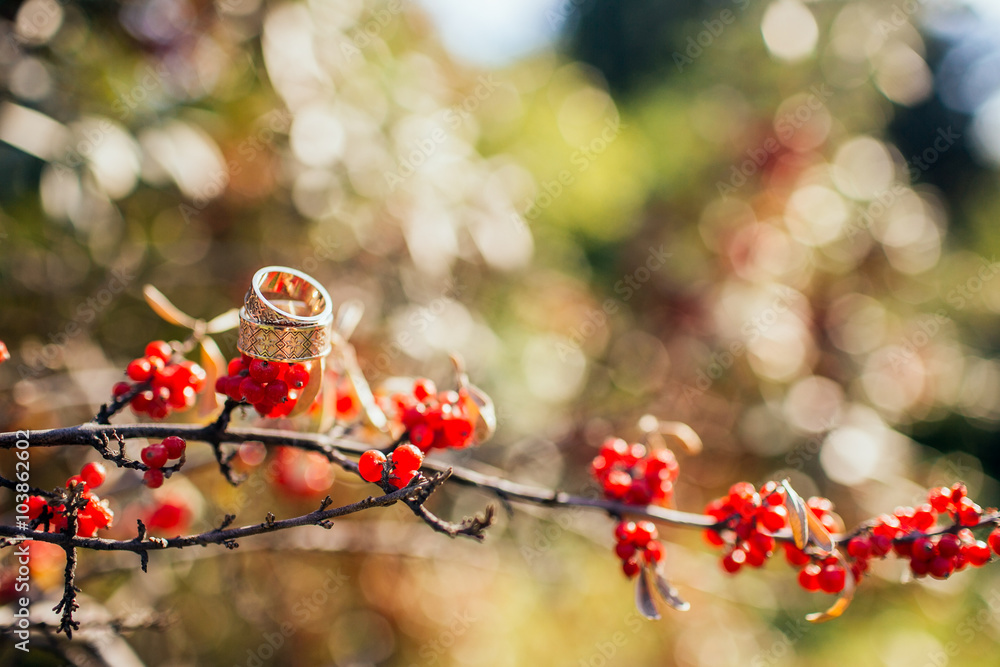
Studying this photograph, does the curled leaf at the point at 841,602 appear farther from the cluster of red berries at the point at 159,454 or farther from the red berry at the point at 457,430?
the cluster of red berries at the point at 159,454

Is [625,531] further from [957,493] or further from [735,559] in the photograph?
[957,493]

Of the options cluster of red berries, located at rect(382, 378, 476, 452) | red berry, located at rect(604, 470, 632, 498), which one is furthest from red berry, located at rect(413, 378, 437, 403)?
A: red berry, located at rect(604, 470, 632, 498)

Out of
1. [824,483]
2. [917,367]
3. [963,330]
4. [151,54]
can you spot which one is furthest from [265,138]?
[963,330]

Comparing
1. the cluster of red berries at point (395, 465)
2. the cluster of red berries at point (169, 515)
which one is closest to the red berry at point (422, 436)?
the cluster of red berries at point (395, 465)

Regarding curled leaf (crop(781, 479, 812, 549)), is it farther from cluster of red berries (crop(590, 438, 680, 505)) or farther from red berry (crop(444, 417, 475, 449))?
red berry (crop(444, 417, 475, 449))

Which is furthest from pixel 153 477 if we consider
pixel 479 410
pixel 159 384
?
pixel 479 410

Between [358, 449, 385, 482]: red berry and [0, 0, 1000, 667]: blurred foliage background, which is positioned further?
[0, 0, 1000, 667]: blurred foliage background
